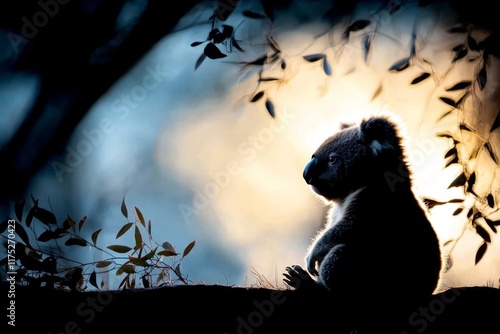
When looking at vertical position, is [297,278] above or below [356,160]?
below

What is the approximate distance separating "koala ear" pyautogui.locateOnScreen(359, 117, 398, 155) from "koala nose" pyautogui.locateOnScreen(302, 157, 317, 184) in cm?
26

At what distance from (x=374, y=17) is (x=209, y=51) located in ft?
2.85

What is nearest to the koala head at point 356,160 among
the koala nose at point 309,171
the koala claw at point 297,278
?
the koala nose at point 309,171

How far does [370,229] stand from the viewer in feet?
6.44

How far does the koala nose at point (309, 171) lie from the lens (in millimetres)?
2240

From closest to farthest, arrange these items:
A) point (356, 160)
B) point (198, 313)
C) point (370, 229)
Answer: point (198, 313), point (370, 229), point (356, 160)

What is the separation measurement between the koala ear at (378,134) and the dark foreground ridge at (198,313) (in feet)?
2.23

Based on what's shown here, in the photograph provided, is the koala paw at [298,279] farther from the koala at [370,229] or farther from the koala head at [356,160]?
the koala head at [356,160]

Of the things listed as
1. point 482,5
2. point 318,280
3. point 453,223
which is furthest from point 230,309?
point 482,5

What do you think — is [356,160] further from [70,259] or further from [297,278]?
[70,259]

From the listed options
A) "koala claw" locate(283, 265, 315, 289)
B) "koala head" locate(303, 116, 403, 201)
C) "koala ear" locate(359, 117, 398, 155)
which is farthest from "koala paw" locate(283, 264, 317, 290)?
"koala ear" locate(359, 117, 398, 155)

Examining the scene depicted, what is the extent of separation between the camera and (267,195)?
8.38ft

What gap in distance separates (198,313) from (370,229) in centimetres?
75

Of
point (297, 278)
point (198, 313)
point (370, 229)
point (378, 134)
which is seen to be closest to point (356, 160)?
point (378, 134)
